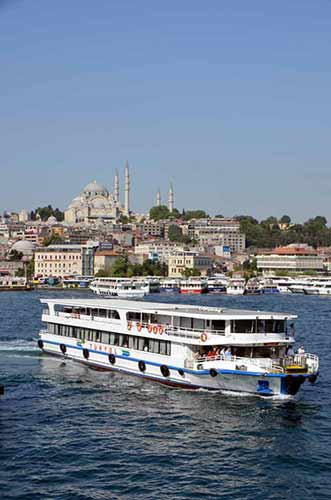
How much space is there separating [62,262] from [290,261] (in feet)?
133

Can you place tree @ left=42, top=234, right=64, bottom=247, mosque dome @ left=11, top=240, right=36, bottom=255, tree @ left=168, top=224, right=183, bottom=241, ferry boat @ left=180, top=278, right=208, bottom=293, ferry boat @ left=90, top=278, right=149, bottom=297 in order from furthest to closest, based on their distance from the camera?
tree @ left=168, top=224, right=183, bottom=241 < mosque dome @ left=11, top=240, right=36, bottom=255 < tree @ left=42, top=234, right=64, bottom=247 < ferry boat @ left=180, top=278, right=208, bottom=293 < ferry boat @ left=90, top=278, right=149, bottom=297

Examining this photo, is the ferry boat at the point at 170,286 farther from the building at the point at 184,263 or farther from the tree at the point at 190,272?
the building at the point at 184,263

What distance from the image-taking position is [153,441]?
68.2 ft

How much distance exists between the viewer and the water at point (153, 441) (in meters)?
17.7

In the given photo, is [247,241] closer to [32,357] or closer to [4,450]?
[32,357]

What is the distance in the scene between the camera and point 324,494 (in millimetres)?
17375

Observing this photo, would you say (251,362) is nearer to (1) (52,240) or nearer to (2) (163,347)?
(2) (163,347)

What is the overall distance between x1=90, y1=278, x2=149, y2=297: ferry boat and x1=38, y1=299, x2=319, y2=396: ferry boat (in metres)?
67.0

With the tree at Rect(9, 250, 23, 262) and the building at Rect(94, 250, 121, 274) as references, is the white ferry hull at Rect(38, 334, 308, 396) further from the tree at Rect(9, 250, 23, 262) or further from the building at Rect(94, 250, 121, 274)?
the tree at Rect(9, 250, 23, 262)

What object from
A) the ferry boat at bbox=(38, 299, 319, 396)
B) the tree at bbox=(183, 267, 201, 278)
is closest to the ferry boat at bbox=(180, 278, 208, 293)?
the tree at bbox=(183, 267, 201, 278)

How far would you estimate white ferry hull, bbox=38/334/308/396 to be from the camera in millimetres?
24625

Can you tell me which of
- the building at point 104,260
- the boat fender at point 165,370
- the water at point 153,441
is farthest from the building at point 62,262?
the boat fender at point 165,370

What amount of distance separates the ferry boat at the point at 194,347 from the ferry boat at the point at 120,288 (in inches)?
2639

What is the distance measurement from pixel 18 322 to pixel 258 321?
86.6ft
